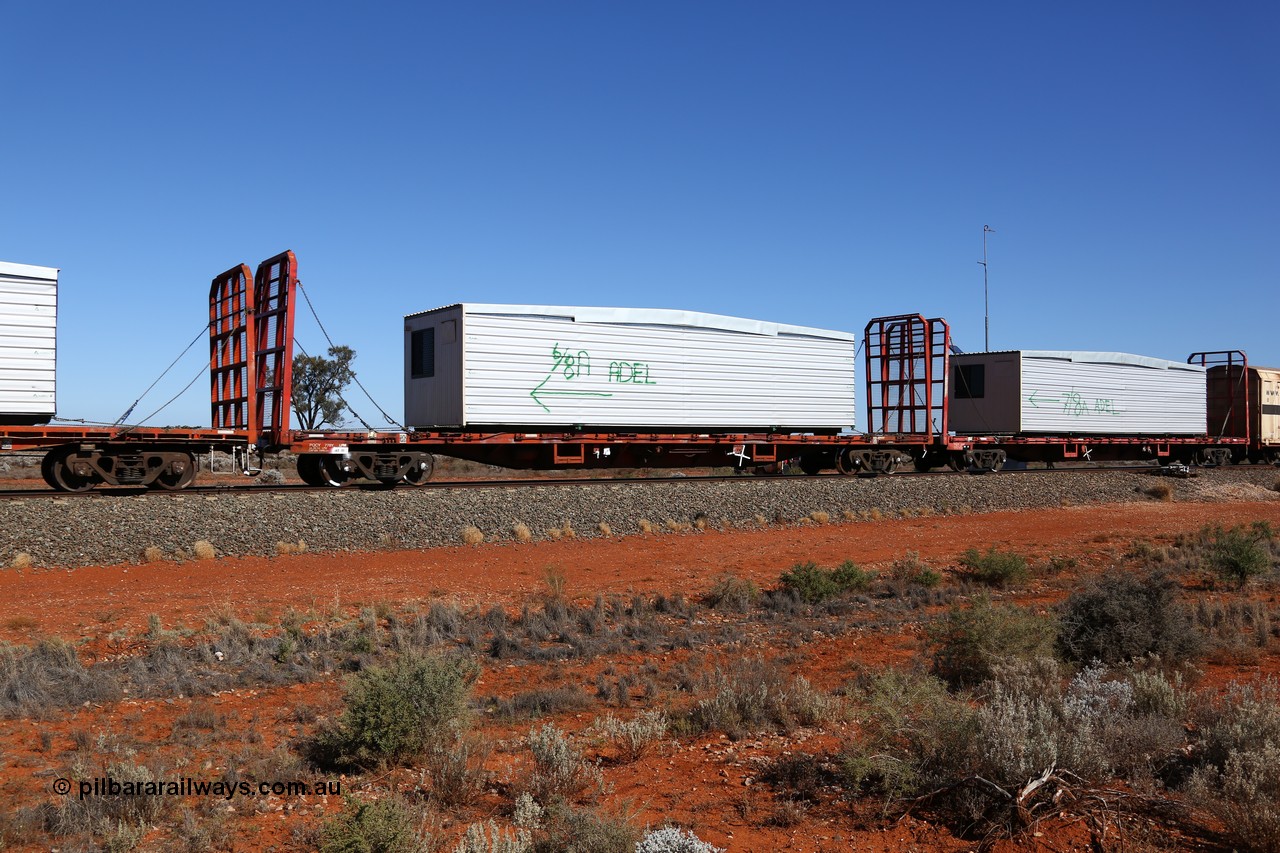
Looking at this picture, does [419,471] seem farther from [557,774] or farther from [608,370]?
[557,774]

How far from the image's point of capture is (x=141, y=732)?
6684mm

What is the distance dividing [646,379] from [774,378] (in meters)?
3.99

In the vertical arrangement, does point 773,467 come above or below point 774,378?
below

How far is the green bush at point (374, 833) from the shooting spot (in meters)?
4.22

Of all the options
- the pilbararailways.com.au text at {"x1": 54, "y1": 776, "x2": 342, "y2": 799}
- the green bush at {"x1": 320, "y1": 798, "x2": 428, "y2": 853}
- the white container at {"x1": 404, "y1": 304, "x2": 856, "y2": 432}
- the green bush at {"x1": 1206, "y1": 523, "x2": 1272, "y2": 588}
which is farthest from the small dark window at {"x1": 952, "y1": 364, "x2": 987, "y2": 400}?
the green bush at {"x1": 320, "y1": 798, "x2": 428, "y2": 853}

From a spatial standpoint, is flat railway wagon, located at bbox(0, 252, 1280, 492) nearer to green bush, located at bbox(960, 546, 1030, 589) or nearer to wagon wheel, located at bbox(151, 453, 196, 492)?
wagon wheel, located at bbox(151, 453, 196, 492)

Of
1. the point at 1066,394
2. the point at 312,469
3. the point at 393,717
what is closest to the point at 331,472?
the point at 312,469

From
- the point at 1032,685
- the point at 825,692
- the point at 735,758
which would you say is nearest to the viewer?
the point at 735,758

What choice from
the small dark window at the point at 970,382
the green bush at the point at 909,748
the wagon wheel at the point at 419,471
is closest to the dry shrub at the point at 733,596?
the green bush at the point at 909,748

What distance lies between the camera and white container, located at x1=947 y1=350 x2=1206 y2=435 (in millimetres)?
28969

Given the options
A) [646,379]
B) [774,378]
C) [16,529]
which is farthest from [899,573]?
[16,529]

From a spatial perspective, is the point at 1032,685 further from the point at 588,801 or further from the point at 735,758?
the point at 588,801

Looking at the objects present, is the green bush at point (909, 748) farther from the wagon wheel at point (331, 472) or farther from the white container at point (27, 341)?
the wagon wheel at point (331, 472)

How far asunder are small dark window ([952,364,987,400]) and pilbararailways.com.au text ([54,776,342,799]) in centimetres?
2770
